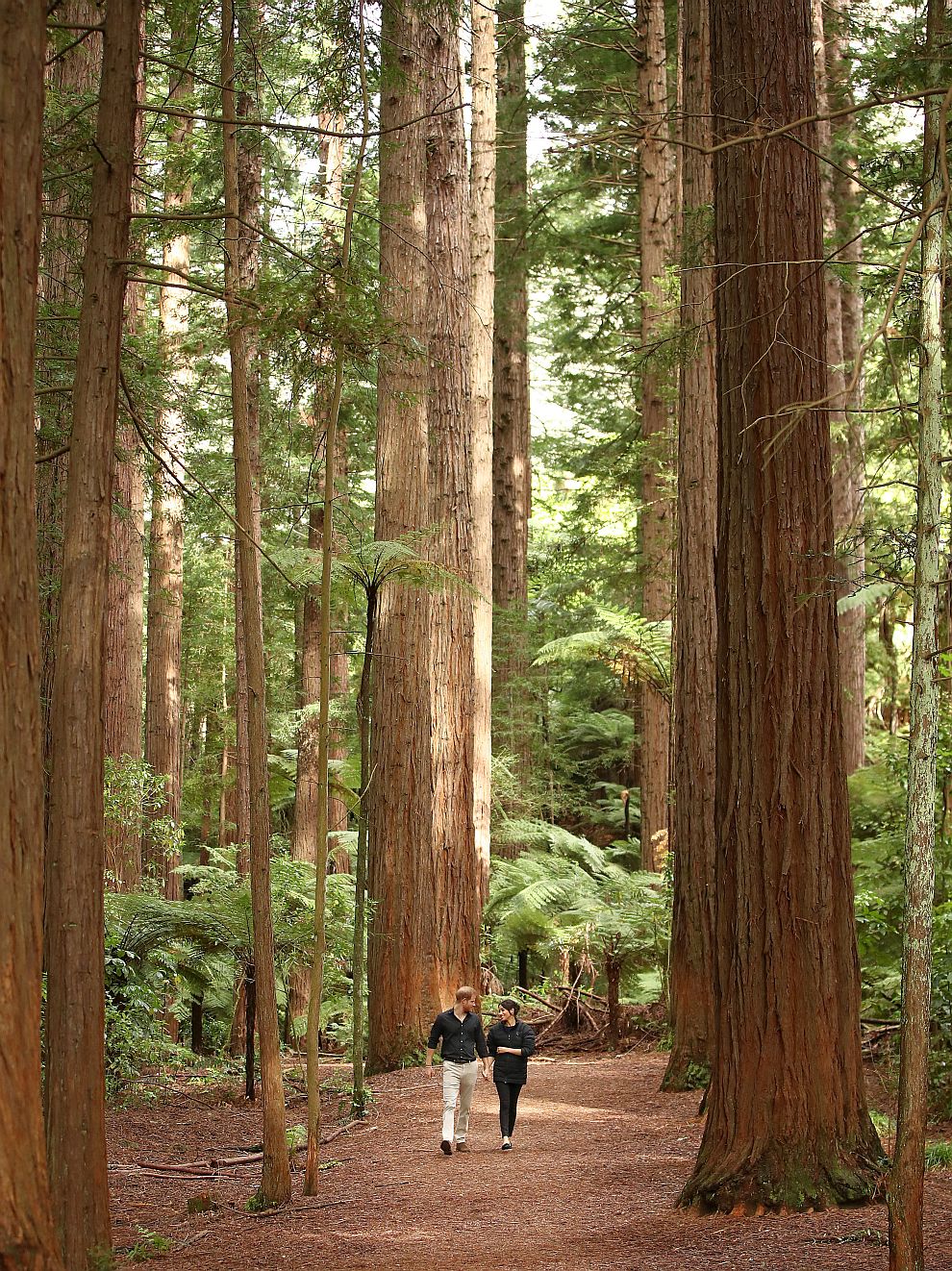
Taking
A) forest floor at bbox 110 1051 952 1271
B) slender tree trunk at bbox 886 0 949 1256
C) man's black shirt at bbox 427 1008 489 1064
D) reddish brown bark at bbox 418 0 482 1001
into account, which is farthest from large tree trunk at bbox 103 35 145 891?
slender tree trunk at bbox 886 0 949 1256

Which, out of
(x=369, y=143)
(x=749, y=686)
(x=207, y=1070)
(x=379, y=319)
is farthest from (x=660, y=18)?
(x=207, y=1070)

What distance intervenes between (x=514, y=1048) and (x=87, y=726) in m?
4.58

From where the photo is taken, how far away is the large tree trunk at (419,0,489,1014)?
13320 mm

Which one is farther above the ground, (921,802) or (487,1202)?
(921,802)

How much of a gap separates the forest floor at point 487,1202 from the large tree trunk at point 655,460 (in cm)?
673

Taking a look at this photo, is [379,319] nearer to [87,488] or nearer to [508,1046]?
[87,488]

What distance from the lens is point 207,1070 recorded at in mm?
13562

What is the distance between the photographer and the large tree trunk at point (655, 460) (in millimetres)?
16484

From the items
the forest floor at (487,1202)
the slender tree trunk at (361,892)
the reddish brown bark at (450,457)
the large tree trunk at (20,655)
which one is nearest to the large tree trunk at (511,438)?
the reddish brown bark at (450,457)

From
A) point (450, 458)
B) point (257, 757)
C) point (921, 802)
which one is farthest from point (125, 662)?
point (921, 802)

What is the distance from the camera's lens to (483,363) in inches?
706

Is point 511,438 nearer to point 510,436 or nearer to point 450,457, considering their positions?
point 510,436

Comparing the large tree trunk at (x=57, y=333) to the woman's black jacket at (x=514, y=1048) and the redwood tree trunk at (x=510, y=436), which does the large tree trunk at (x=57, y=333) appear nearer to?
the woman's black jacket at (x=514, y=1048)

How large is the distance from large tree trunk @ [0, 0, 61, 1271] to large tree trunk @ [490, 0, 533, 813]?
17.3 metres
